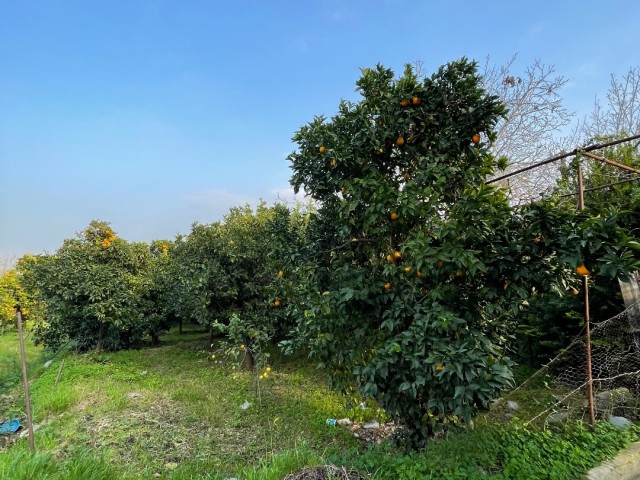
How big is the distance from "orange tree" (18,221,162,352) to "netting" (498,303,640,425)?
680 centimetres

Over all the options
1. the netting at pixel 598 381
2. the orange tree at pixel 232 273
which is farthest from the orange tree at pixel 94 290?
the netting at pixel 598 381

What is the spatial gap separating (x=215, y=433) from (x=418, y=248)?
109 inches

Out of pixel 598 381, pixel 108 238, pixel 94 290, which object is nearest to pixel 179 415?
pixel 94 290

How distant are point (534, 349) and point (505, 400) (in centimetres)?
128

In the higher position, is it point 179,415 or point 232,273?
point 232,273

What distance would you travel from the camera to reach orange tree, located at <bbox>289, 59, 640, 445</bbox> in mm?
2080

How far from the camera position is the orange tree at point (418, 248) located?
2.08 metres

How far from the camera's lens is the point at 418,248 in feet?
7.11

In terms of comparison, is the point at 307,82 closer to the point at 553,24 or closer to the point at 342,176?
the point at 342,176

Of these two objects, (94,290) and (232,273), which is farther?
(94,290)

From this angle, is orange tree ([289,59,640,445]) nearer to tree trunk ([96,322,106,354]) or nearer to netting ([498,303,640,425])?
netting ([498,303,640,425])

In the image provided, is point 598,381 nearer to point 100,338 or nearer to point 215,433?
point 215,433

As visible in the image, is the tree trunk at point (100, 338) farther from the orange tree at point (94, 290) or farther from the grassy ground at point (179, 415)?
the grassy ground at point (179, 415)

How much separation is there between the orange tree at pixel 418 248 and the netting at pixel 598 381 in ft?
2.98
